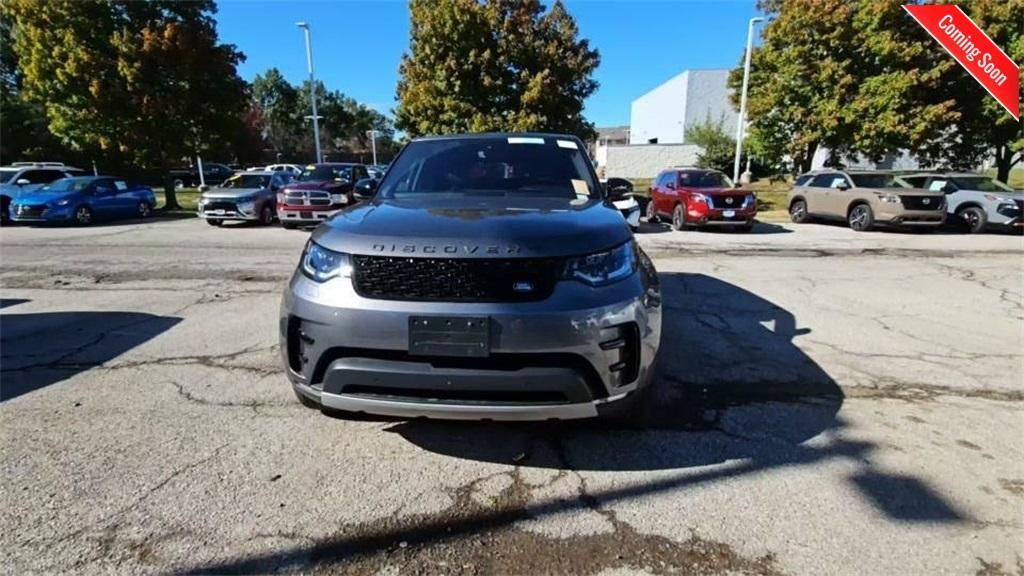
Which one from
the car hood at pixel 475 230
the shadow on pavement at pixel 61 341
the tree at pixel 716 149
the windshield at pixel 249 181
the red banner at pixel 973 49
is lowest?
the shadow on pavement at pixel 61 341

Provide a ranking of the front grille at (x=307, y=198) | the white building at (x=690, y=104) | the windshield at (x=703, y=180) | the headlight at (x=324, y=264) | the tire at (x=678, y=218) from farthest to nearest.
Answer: the white building at (x=690, y=104), the windshield at (x=703, y=180), the tire at (x=678, y=218), the front grille at (x=307, y=198), the headlight at (x=324, y=264)

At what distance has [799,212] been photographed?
646 inches

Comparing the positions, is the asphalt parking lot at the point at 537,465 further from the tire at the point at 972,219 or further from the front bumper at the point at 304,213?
the tire at the point at 972,219

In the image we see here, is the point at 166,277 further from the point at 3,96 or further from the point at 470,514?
the point at 3,96

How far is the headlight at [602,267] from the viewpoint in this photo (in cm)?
251

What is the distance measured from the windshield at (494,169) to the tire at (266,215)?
1229 centimetres

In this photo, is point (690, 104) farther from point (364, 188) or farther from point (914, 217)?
point (364, 188)

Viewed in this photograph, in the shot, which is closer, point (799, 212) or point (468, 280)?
point (468, 280)

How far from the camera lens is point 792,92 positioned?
761 inches

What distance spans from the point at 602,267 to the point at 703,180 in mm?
13354

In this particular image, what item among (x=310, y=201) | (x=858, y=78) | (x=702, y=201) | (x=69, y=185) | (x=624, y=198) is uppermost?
(x=858, y=78)

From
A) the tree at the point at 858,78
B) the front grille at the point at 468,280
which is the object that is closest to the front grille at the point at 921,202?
the tree at the point at 858,78

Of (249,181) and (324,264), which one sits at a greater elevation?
(249,181)

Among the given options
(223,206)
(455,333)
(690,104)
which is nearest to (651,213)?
(223,206)
